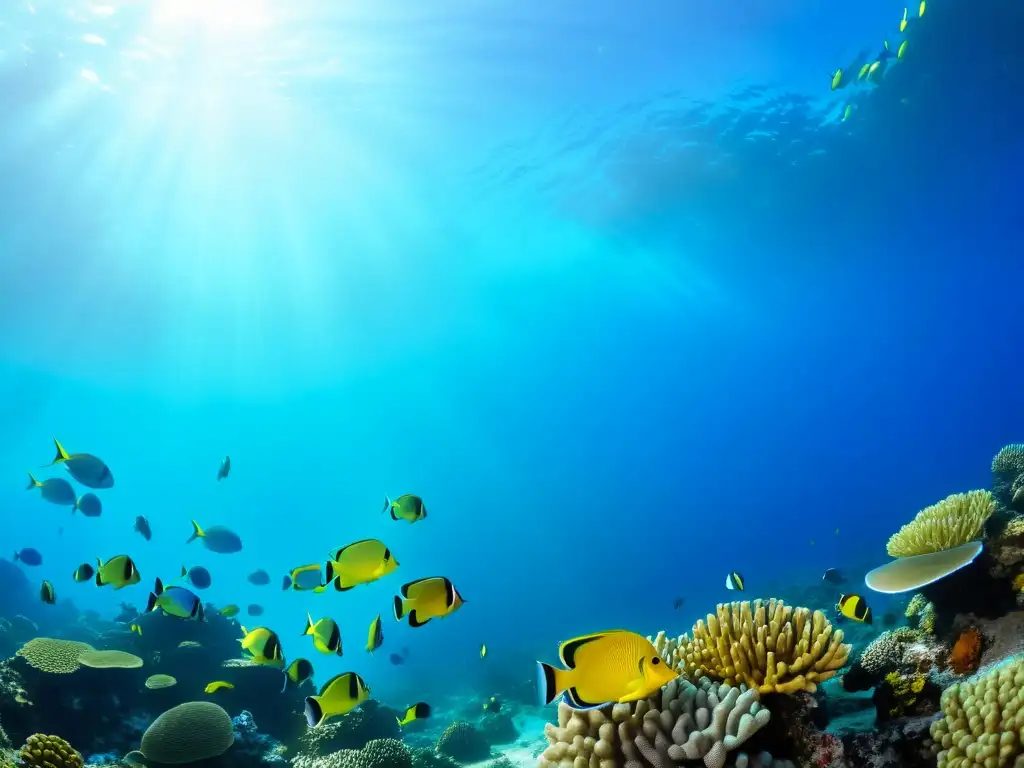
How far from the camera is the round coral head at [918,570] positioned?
12.4 ft

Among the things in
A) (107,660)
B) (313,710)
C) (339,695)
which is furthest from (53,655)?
(313,710)

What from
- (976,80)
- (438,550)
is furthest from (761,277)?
(438,550)

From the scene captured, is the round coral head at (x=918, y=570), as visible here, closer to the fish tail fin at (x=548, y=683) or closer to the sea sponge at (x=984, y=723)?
the sea sponge at (x=984, y=723)

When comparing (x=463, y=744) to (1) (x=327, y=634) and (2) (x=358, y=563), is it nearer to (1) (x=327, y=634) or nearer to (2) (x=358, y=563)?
(1) (x=327, y=634)

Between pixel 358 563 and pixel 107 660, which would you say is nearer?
pixel 358 563

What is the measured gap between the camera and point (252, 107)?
27.1 meters

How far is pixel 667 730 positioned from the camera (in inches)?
126

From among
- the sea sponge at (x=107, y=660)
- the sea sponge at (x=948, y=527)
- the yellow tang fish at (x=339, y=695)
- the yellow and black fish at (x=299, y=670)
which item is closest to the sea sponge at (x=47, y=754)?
the yellow and black fish at (x=299, y=670)

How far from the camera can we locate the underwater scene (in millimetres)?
4352

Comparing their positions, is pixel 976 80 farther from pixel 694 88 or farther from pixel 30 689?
pixel 30 689

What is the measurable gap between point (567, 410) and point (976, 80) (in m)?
73.8

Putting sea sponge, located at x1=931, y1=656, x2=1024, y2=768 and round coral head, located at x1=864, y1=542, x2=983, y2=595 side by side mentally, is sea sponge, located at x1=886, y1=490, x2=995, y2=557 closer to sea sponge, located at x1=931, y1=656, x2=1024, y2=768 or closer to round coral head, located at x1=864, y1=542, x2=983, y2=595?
round coral head, located at x1=864, y1=542, x2=983, y2=595

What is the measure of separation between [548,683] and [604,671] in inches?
11.5

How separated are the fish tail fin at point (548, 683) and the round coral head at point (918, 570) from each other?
2.67m
